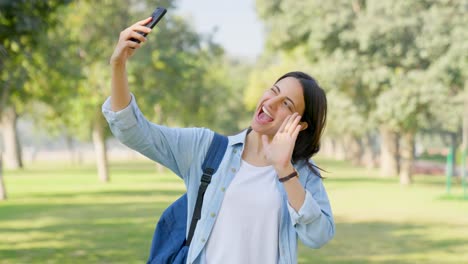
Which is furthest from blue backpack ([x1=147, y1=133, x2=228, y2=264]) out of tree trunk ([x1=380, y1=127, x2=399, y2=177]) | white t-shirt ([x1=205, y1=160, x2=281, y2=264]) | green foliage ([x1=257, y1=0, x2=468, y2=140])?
tree trunk ([x1=380, y1=127, x2=399, y2=177])

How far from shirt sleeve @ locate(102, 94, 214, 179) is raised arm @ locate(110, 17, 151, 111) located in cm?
4

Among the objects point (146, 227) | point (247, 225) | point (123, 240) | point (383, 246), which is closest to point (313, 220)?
point (247, 225)

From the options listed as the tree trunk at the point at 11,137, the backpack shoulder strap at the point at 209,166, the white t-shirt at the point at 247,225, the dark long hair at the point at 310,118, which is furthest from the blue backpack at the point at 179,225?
the tree trunk at the point at 11,137

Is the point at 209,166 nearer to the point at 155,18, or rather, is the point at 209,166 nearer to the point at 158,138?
the point at 158,138

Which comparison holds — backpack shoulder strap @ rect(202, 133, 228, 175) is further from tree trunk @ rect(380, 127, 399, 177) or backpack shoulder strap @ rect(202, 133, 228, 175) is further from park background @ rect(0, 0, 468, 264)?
tree trunk @ rect(380, 127, 399, 177)

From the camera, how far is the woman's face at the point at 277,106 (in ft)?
10.5

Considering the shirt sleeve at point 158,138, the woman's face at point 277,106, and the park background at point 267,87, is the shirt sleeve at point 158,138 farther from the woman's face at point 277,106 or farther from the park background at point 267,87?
the park background at point 267,87

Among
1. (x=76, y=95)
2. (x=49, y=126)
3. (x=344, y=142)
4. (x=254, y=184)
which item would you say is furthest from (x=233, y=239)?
(x=344, y=142)

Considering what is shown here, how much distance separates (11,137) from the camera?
50688mm

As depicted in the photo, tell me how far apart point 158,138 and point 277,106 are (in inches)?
19.8

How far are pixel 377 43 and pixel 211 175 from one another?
25446mm

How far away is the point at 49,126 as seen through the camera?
5712cm

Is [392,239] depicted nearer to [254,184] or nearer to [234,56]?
[254,184]

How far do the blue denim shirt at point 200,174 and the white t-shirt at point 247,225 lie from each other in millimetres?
29
